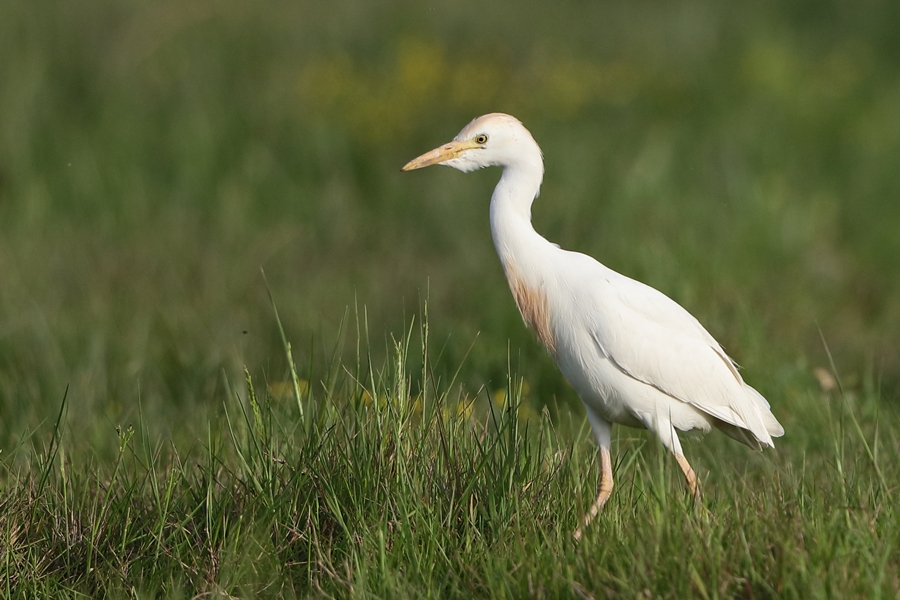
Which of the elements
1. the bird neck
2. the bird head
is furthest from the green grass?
the bird head

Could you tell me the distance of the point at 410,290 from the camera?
676cm

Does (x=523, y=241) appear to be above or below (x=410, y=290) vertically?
above

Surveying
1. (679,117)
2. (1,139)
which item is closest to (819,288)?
(679,117)

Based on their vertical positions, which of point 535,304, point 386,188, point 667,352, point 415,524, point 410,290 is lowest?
point 410,290

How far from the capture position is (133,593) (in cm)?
296

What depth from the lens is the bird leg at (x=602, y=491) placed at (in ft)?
9.72

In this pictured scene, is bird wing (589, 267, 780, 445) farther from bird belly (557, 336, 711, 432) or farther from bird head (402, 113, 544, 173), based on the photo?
bird head (402, 113, 544, 173)

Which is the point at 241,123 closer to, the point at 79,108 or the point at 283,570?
the point at 79,108

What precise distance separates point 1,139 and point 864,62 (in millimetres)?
7118

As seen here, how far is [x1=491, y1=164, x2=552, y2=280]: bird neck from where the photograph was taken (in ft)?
12.1

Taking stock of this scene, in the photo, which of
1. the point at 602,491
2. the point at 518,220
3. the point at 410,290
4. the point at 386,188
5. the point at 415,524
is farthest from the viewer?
the point at 386,188

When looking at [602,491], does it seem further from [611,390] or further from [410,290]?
[410,290]

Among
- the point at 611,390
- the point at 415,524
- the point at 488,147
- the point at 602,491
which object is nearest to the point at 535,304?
the point at 611,390

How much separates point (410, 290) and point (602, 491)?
3453mm
